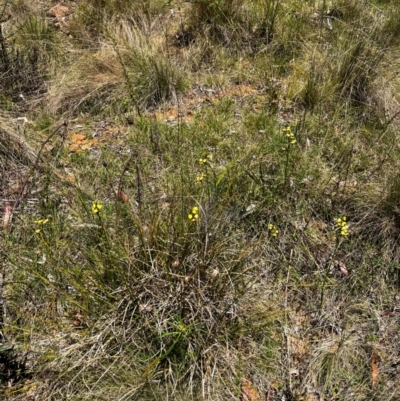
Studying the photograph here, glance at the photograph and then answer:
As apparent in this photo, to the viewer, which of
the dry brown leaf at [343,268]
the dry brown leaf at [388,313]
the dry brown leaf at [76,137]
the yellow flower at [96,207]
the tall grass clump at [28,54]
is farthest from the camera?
the tall grass clump at [28,54]

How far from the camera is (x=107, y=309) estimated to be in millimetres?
2406

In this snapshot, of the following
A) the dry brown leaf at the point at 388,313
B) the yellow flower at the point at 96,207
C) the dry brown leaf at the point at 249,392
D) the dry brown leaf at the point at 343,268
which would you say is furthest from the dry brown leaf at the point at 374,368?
the yellow flower at the point at 96,207

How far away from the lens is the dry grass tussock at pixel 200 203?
2.36 metres

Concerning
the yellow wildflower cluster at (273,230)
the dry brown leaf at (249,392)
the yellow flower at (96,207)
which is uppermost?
the yellow flower at (96,207)

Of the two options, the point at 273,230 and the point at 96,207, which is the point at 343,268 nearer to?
the point at 273,230

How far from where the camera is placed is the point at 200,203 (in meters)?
2.64

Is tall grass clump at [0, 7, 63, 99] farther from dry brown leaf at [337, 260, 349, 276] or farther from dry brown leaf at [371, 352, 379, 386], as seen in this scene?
dry brown leaf at [371, 352, 379, 386]

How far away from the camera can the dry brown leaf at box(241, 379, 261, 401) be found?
237 cm

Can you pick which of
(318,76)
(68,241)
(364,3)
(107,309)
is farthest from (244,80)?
(107,309)

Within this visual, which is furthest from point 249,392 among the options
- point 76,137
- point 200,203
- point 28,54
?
point 28,54

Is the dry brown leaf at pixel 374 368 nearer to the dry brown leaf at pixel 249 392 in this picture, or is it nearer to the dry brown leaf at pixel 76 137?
the dry brown leaf at pixel 249 392

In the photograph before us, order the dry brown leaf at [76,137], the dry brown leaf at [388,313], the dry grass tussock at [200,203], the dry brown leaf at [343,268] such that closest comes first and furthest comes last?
1. the dry grass tussock at [200,203]
2. the dry brown leaf at [388,313]
3. the dry brown leaf at [343,268]
4. the dry brown leaf at [76,137]

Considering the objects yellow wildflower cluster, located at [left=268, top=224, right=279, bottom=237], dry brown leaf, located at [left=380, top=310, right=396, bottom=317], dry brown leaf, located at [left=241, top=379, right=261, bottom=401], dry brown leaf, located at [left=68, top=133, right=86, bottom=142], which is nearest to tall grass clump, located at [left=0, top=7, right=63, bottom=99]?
dry brown leaf, located at [left=68, top=133, right=86, bottom=142]

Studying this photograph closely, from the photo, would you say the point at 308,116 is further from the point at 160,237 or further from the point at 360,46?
the point at 160,237
